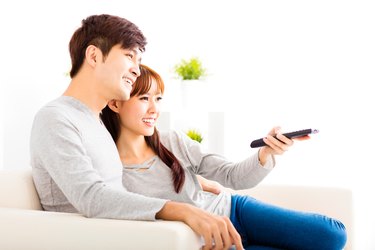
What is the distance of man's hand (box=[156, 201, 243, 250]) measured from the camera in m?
1.42

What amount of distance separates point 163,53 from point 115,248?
2.60 metres

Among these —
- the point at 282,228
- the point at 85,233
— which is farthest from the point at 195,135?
the point at 85,233

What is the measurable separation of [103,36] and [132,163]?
49 centimetres

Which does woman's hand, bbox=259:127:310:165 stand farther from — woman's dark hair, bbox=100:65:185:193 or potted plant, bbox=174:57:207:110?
potted plant, bbox=174:57:207:110

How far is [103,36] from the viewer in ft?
6.15

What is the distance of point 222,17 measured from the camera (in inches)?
148

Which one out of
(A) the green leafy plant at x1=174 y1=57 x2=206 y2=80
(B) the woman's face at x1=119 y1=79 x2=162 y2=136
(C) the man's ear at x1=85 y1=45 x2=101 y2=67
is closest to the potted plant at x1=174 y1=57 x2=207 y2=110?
(A) the green leafy plant at x1=174 y1=57 x2=206 y2=80

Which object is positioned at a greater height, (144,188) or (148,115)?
(148,115)

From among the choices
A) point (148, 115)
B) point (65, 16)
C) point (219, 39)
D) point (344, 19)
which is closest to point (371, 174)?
point (344, 19)

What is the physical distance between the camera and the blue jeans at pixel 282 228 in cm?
192

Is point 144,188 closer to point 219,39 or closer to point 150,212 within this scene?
point 150,212

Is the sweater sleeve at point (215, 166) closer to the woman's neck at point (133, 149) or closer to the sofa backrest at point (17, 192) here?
the woman's neck at point (133, 149)

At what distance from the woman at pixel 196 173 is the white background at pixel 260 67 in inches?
45.1

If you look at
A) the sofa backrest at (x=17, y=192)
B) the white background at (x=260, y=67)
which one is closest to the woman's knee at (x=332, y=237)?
the sofa backrest at (x=17, y=192)
